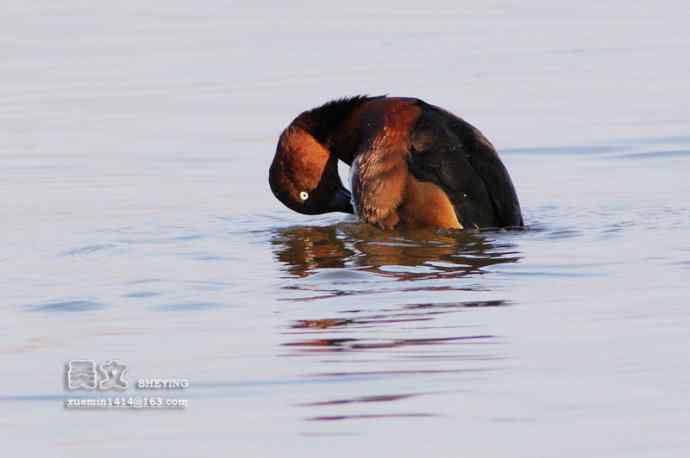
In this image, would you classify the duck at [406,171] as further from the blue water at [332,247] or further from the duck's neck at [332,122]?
the blue water at [332,247]

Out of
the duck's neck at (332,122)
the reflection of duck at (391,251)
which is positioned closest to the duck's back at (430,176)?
the reflection of duck at (391,251)

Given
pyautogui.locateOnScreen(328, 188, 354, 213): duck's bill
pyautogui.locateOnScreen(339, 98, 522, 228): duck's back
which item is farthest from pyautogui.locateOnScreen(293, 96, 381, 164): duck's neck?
pyautogui.locateOnScreen(339, 98, 522, 228): duck's back

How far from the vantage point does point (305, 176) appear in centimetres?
1128

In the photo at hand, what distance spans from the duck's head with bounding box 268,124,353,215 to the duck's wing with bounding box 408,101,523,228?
36.7 inches

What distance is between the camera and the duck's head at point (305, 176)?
11.3 meters

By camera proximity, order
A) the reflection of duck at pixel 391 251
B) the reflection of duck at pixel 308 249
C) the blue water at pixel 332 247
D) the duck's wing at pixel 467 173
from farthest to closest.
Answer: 1. the duck's wing at pixel 467 173
2. the reflection of duck at pixel 308 249
3. the reflection of duck at pixel 391 251
4. the blue water at pixel 332 247

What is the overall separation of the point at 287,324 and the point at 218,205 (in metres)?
3.98

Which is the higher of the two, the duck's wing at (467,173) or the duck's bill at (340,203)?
the duck's wing at (467,173)

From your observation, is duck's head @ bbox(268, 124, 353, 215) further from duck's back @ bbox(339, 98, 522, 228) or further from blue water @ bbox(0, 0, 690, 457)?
duck's back @ bbox(339, 98, 522, 228)

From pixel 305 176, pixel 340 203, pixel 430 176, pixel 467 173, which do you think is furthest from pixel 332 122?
pixel 467 173

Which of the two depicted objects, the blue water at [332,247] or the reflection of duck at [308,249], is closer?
the blue water at [332,247]

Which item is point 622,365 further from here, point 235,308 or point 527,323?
point 235,308

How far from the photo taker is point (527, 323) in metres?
7.81

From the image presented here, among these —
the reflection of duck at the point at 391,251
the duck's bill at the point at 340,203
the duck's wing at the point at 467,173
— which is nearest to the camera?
the reflection of duck at the point at 391,251
